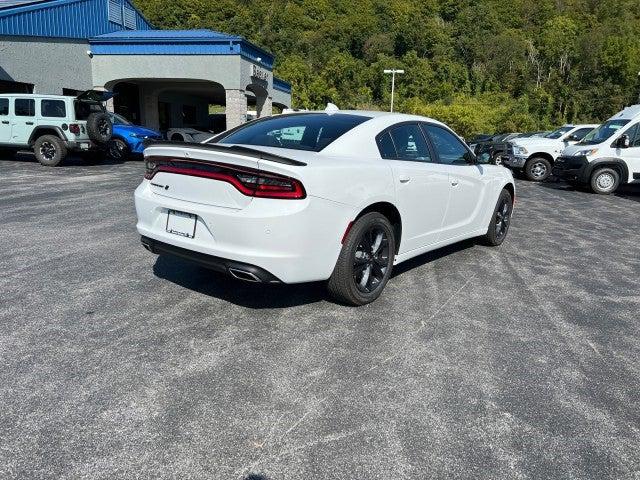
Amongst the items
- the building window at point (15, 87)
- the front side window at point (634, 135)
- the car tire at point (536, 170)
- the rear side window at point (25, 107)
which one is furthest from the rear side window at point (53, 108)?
the front side window at point (634, 135)

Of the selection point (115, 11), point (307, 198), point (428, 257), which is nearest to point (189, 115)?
point (115, 11)

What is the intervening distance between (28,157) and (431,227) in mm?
15105

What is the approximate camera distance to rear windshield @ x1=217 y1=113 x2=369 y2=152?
3750 millimetres

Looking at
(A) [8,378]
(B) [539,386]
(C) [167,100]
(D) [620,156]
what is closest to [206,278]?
(A) [8,378]

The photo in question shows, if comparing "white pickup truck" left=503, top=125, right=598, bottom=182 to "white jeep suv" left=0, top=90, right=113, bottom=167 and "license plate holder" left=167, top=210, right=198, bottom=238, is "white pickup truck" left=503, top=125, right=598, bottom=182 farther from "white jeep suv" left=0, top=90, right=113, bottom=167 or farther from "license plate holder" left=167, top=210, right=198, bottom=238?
"license plate holder" left=167, top=210, right=198, bottom=238

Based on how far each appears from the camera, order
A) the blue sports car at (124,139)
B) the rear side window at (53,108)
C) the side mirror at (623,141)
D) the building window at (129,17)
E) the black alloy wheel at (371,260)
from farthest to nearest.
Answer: the building window at (129,17)
the blue sports car at (124,139)
the rear side window at (53,108)
the side mirror at (623,141)
the black alloy wheel at (371,260)

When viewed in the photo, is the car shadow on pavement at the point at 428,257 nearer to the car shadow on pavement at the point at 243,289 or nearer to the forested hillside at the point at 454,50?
the car shadow on pavement at the point at 243,289

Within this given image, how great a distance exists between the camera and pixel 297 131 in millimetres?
3973

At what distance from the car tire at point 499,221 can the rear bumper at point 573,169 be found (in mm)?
7255

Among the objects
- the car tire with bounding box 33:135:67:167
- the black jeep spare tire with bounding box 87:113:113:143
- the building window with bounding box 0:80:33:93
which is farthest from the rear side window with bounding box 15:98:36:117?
the building window with bounding box 0:80:33:93

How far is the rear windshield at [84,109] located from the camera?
41.6 feet

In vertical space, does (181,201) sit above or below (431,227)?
above

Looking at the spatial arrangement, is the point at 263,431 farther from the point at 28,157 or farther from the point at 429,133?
the point at 28,157

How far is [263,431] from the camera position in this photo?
2268mm
